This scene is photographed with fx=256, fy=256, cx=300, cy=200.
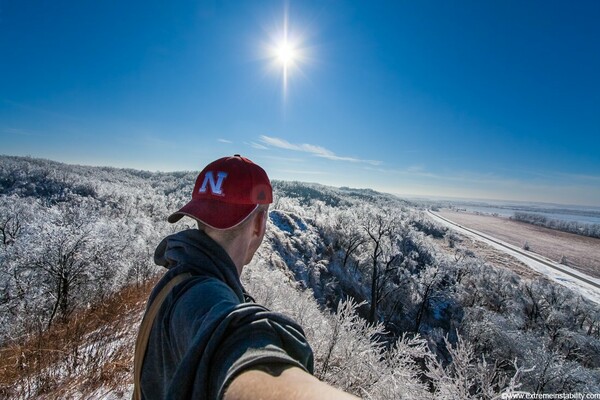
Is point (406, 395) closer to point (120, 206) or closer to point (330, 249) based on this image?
point (330, 249)

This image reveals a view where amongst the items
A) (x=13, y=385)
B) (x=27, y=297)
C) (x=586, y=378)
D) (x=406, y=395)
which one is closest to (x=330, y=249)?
(x=586, y=378)

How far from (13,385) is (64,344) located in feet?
3.31

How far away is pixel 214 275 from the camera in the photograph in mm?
1363

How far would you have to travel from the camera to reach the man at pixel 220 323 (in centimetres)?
82

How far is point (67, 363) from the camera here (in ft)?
12.8

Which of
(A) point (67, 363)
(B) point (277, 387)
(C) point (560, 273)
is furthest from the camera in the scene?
(C) point (560, 273)

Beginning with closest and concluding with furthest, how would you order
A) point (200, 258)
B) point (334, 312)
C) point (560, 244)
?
point (200, 258), point (334, 312), point (560, 244)

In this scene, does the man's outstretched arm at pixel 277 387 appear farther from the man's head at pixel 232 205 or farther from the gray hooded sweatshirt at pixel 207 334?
the man's head at pixel 232 205

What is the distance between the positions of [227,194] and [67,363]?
15.1ft

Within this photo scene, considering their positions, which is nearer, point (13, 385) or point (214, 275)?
point (214, 275)

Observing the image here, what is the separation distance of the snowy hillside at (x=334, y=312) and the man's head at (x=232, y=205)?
3.90m

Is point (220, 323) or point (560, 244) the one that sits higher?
point (220, 323)

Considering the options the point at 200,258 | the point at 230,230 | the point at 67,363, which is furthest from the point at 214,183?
the point at 67,363

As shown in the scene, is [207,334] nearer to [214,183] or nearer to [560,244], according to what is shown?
[214,183]
